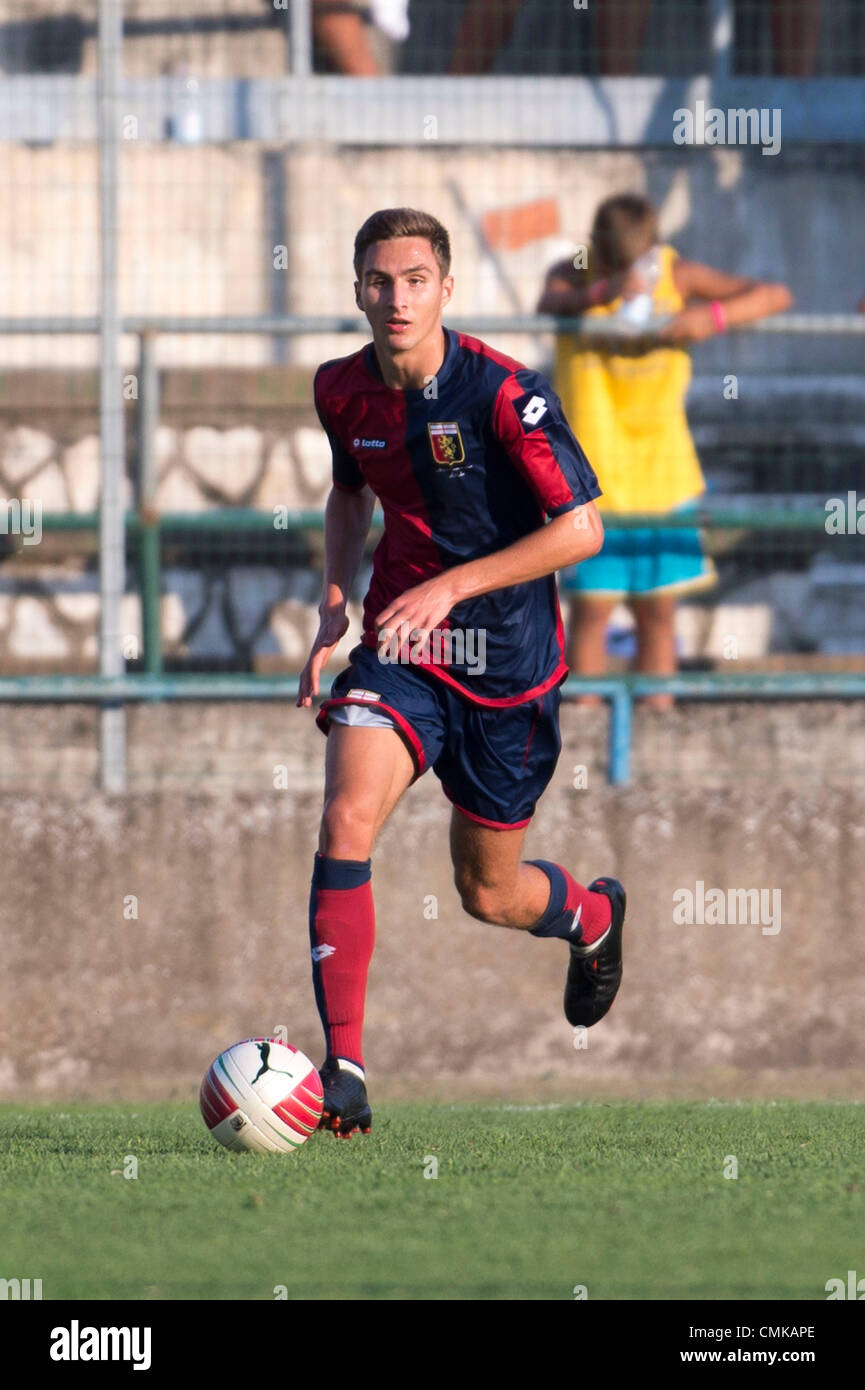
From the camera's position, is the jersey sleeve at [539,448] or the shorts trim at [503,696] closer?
the jersey sleeve at [539,448]

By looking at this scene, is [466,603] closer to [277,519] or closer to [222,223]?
[277,519]

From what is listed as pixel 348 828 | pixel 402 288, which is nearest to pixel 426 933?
pixel 348 828

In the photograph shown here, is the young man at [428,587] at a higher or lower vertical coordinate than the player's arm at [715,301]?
lower

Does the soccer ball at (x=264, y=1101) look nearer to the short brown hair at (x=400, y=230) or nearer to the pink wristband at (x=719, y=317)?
the short brown hair at (x=400, y=230)

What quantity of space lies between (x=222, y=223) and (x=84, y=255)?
0.56 m

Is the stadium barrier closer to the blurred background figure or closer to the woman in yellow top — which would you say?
the woman in yellow top

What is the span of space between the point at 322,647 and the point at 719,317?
303 cm

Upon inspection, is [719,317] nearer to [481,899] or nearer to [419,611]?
[481,899]

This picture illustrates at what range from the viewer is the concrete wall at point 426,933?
306 inches

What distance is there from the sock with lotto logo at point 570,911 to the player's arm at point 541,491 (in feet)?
4.12

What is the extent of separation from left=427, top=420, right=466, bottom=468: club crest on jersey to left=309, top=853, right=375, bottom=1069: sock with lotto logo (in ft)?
3.33

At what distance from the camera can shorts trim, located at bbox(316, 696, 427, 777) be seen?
5211mm

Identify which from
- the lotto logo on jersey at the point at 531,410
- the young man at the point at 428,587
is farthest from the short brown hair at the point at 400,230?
the lotto logo on jersey at the point at 531,410

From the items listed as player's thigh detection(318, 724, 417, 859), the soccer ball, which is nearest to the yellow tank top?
player's thigh detection(318, 724, 417, 859)
